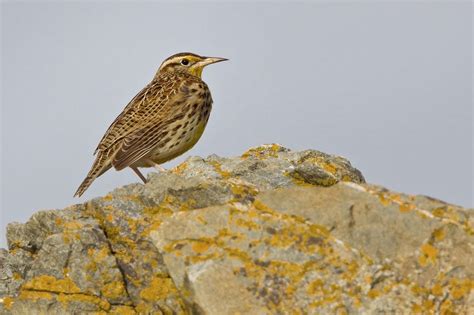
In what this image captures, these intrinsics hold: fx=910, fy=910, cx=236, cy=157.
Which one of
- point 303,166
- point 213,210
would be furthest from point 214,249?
point 303,166

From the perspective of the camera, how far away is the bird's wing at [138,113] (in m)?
16.8

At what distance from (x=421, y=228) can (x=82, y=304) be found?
3889mm

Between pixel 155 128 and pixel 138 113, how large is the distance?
579 mm

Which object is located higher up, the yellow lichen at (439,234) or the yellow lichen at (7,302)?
the yellow lichen at (439,234)

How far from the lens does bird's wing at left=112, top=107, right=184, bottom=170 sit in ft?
53.3

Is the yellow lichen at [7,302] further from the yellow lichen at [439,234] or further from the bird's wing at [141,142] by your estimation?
the bird's wing at [141,142]

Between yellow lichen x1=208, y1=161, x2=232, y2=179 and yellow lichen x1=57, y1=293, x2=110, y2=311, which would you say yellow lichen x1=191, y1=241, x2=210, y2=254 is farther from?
yellow lichen x1=208, y1=161, x2=232, y2=179

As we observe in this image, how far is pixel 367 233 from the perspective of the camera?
8.95 metres

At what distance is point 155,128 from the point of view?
16.6 m

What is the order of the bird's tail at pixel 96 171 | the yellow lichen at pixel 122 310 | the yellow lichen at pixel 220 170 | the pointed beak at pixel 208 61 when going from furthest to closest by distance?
the pointed beak at pixel 208 61 → the bird's tail at pixel 96 171 → the yellow lichen at pixel 220 170 → the yellow lichen at pixel 122 310

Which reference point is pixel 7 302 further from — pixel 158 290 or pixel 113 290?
pixel 158 290

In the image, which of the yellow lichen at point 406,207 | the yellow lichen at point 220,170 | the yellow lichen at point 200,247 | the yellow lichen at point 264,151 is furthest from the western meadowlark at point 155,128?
the yellow lichen at point 406,207

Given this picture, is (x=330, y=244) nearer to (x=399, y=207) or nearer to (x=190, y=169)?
(x=399, y=207)

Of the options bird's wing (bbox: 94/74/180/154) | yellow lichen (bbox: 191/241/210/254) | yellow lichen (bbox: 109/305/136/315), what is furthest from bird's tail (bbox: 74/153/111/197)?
yellow lichen (bbox: 191/241/210/254)
